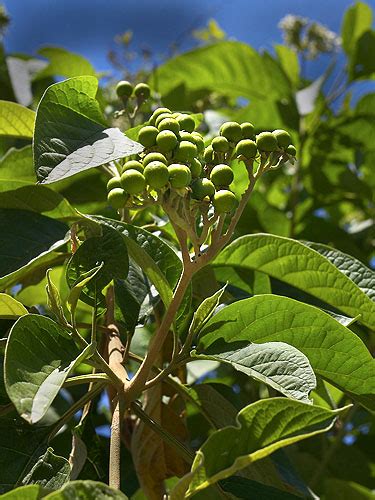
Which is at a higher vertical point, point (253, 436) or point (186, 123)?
point (186, 123)

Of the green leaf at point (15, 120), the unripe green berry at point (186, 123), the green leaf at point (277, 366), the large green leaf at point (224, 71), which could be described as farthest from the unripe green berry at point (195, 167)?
the large green leaf at point (224, 71)

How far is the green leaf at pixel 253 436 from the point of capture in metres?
0.76

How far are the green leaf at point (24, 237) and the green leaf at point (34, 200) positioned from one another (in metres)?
0.01

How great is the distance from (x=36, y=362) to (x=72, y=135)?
0.34 metres

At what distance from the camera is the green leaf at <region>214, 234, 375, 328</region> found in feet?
3.85

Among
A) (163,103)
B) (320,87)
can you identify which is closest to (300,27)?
(320,87)

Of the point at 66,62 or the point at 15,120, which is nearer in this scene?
the point at 15,120

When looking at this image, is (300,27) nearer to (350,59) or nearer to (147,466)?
(350,59)

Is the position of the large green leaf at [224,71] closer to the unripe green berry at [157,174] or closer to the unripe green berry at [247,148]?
the unripe green berry at [247,148]

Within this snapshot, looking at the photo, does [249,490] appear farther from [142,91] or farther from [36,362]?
[142,91]

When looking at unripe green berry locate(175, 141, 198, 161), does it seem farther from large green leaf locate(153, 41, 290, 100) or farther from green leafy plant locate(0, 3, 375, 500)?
large green leaf locate(153, 41, 290, 100)

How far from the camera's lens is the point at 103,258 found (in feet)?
3.39

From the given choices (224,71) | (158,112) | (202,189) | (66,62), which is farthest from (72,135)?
(224,71)

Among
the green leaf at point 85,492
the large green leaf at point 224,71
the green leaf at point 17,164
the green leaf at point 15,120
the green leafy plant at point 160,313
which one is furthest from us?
the large green leaf at point 224,71
